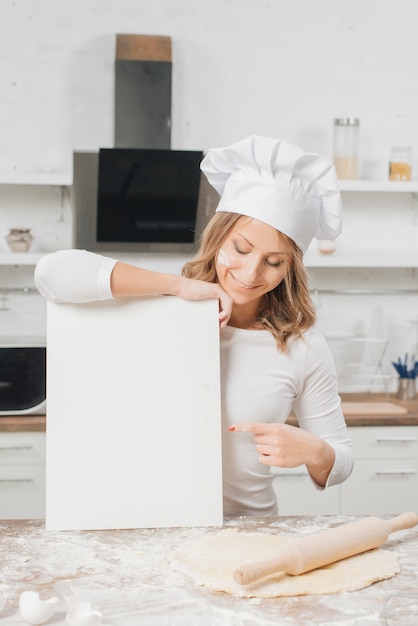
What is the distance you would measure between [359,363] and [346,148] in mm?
902

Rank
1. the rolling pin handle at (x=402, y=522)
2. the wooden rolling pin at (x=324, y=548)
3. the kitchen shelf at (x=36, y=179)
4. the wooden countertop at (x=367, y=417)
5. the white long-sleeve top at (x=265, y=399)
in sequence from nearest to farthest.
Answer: the wooden rolling pin at (x=324, y=548)
the rolling pin handle at (x=402, y=522)
the white long-sleeve top at (x=265, y=399)
the wooden countertop at (x=367, y=417)
the kitchen shelf at (x=36, y=179)

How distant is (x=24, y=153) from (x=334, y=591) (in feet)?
8.18

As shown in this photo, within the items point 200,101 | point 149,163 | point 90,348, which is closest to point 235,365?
point 90,348

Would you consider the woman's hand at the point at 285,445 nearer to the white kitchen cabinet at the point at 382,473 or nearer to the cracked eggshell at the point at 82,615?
the cracked eggshell at the point at 82,615

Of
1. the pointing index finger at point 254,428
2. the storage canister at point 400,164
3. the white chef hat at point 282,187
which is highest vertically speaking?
the storage canister at point 400,164

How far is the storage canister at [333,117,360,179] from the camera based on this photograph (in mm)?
3115

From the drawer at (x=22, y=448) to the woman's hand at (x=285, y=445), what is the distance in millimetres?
1387

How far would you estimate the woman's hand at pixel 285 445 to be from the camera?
1388mm

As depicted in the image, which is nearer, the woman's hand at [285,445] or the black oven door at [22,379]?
the woman's hand at [285,445]

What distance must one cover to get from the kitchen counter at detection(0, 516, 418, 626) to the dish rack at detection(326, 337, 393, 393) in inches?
76.7

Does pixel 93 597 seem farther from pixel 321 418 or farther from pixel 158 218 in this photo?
pixel 158 218

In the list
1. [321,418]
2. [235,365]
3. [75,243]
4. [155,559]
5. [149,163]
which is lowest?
[155,559]

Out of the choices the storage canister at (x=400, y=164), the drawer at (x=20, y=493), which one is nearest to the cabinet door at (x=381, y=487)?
the drawer at (x=20, y=493)

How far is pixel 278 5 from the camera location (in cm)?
325
